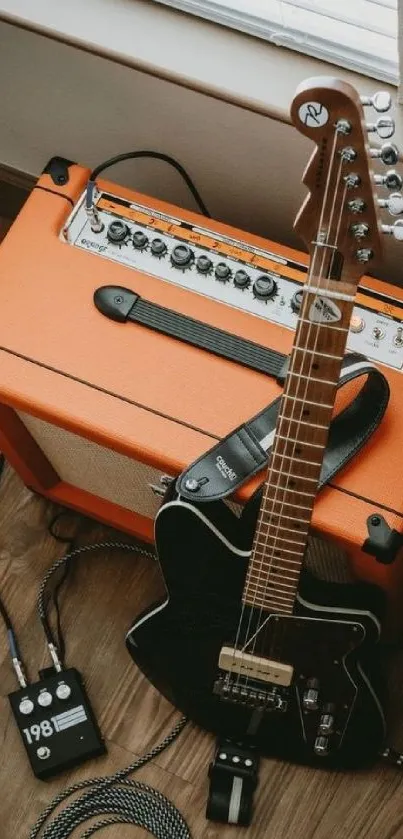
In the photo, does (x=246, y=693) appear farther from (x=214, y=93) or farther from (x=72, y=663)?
(x=214, y=93)

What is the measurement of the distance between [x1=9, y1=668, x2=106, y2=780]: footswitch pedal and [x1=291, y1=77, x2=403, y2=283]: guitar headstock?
2.70 ft

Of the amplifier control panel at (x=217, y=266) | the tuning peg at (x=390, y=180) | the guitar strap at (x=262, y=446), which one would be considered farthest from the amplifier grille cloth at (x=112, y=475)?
the tuning peg at (x=390, y=180)

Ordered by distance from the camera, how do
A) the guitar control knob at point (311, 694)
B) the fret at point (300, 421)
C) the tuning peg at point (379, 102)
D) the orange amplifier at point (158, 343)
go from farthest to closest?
the guitar control knob at point (311, 694) < the orange amplifier at point (158, 343) < the fret at point (300, 421) < the tuning peg at point (379, 102)

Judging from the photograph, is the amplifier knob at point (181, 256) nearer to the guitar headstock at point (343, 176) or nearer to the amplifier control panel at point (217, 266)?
the amplifier control panel at point (217, 266)

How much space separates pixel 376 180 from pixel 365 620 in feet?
1.70

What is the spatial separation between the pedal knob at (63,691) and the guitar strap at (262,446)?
0.51m

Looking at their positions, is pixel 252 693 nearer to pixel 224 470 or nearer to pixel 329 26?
pixel 224 470

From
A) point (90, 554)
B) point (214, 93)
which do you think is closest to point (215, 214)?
point (214, 93)

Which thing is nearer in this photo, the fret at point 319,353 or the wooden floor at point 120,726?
the fret at point 319,353

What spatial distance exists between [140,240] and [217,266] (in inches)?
4.0

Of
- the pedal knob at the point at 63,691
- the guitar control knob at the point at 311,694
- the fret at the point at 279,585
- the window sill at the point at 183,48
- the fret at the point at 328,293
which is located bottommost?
the pedal knob at the point at 63,691

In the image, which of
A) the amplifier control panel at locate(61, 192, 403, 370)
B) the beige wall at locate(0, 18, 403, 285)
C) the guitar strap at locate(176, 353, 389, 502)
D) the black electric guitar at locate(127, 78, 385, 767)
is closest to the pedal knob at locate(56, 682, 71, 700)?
the black electric guitar at locate(127, 78, 385, 767)

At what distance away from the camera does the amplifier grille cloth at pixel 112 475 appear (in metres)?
1.13

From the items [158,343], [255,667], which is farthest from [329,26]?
[255,667]
